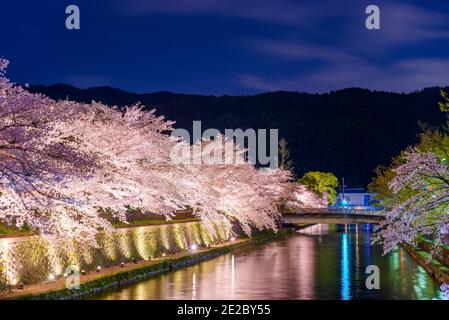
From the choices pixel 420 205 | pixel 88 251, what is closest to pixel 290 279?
pixel 88 251

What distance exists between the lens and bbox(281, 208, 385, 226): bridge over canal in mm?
84056

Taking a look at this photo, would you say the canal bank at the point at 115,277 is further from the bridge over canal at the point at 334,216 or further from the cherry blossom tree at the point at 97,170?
the bridge over canal at the point at 334,216

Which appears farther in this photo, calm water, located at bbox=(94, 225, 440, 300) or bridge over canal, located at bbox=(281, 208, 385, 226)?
bridge over canal, located at bbox=(281, 208, 385, 226)

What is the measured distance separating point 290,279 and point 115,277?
32.5ft

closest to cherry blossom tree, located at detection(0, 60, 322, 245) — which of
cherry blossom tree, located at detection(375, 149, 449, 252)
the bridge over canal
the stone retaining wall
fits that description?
the stone retaining wall

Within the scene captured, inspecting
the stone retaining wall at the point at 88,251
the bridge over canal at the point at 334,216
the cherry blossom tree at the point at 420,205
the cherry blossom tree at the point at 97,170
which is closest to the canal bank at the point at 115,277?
the stone retaining wall at the point at 88,251

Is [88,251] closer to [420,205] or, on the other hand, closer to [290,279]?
[290,279]

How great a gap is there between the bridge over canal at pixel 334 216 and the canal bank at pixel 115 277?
116 ft

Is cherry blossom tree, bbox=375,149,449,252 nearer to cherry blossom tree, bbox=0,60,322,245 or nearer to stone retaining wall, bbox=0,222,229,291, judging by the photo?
cherry blossom tree, bbox=0,60,322,245

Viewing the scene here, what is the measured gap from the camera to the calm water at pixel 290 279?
2994cm

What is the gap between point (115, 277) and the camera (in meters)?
31.1

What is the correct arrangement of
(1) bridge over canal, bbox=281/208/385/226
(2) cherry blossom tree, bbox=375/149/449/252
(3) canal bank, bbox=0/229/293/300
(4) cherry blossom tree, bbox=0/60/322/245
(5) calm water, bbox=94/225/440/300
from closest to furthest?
(4) cherry blossom tree, bbox=0/60/322/245 → (2) cherry blossom tree, bbox=375/149/449/252 → (3) canal bank, bbox=0/229/293/300 → (5) calm water, bbox=94/225/440/300 → (1) bridge over canal, bbox=281/208/385/226

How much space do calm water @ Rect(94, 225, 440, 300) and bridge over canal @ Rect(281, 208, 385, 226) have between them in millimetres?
29784

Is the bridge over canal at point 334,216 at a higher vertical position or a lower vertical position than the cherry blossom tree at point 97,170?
lower
